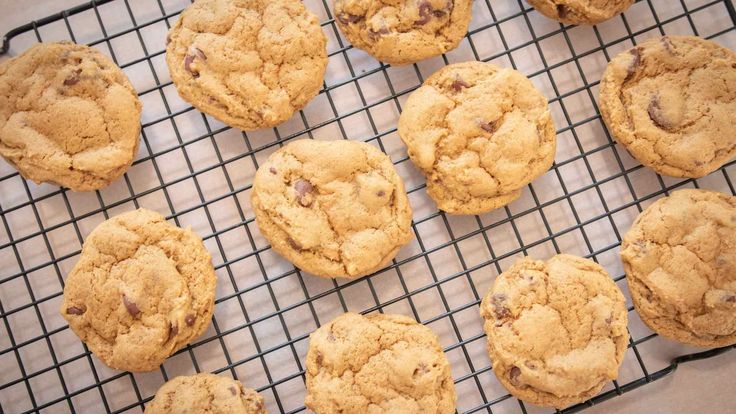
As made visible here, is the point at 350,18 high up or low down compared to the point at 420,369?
up

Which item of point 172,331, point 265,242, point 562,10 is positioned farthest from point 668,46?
point 172,331

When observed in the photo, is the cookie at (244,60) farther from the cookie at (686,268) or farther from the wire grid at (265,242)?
the cookie at (686,268)

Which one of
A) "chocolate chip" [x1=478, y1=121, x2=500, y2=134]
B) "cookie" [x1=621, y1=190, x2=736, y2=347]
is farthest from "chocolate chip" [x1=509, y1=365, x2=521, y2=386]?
"chocolate chip" [x1=478, y1=121, x2=500, y2=134]

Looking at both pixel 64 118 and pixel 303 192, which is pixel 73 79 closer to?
pixel 64 118

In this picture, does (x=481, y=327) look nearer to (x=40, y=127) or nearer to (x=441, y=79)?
(x=441, y=79)

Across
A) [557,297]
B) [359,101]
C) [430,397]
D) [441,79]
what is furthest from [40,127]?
[557,297]
